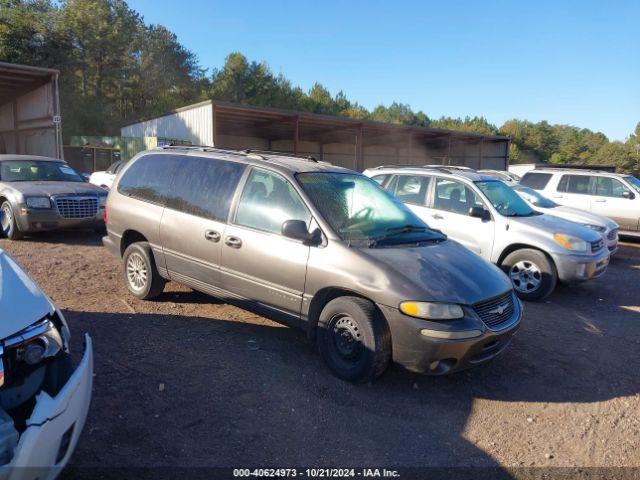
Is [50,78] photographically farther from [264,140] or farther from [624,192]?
[624,192]

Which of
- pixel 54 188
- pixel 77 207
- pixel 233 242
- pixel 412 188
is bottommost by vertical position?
pixel 77 207

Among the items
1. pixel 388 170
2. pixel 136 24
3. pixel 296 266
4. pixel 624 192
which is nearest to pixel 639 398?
pixel 296 266

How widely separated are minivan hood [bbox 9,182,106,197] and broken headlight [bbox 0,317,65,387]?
277 inches

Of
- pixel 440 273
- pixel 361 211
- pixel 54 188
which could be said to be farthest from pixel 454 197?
pixel 54 188

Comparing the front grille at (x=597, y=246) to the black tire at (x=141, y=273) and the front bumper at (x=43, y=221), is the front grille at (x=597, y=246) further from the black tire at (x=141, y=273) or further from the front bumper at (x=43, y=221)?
the front bumper at (x=43, y=221)

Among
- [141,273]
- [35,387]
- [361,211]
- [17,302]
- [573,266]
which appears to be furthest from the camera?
[573,266]

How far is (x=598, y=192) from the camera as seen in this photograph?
11.8 metres

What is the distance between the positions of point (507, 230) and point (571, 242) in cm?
85

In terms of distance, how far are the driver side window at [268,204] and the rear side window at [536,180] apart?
10202 mm

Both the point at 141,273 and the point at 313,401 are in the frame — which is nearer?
the point at 313,401

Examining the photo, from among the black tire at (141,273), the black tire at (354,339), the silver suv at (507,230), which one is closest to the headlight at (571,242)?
the silver suv at (507,230)

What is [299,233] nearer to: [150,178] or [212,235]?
[212,235]

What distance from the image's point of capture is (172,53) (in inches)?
1873

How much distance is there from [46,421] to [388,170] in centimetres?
686
